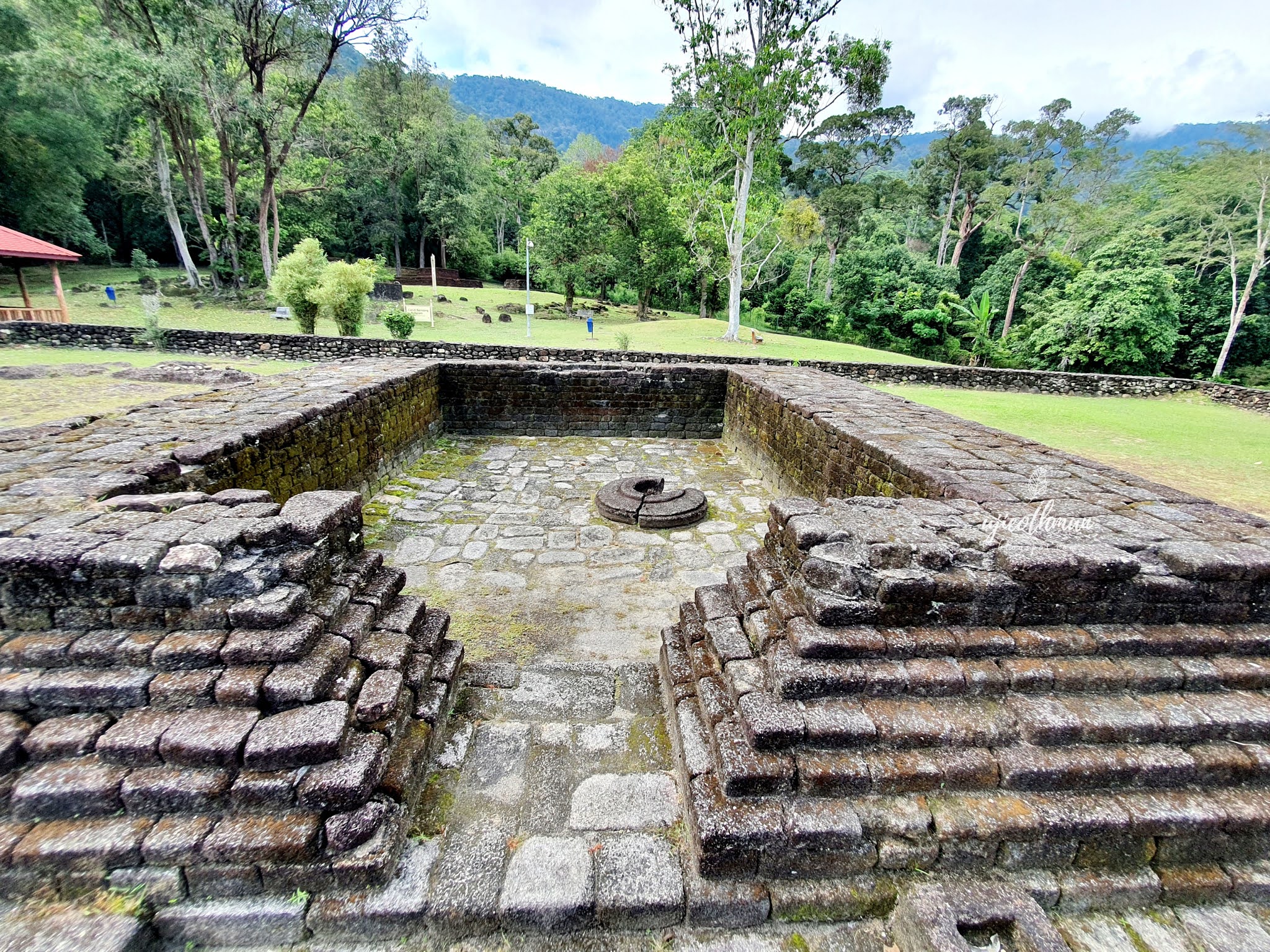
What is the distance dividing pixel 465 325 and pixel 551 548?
64.6ft

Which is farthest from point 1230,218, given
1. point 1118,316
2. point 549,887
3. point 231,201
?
point 231,201

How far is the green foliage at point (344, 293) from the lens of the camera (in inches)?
568

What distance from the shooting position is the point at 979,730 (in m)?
1.91

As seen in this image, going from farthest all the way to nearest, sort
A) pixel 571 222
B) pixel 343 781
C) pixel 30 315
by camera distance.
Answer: pixel 571 222 → pixel 30 315 → pixel 343 781

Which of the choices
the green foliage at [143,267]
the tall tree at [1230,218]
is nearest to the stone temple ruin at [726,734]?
the tall tree at [1230,218]

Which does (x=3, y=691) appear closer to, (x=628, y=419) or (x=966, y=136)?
(x=628, y=419)

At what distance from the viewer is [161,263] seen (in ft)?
100

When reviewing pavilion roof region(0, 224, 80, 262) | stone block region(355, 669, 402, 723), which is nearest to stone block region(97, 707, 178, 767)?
stone block region(355, 669, 402, 723)

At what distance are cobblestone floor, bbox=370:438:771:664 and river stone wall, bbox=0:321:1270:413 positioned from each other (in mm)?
5574

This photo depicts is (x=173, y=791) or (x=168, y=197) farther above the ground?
(x=168, y=197)

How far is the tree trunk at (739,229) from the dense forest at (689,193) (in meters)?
0.13

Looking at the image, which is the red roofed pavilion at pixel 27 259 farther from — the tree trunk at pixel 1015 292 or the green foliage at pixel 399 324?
the tree trunk at pixel 1015 292

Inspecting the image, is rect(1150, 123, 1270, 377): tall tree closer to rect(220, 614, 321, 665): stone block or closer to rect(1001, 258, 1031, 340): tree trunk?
rect(1001, 258, 1031, 340): tree trunk

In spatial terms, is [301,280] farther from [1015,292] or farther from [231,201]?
[1015,292]
